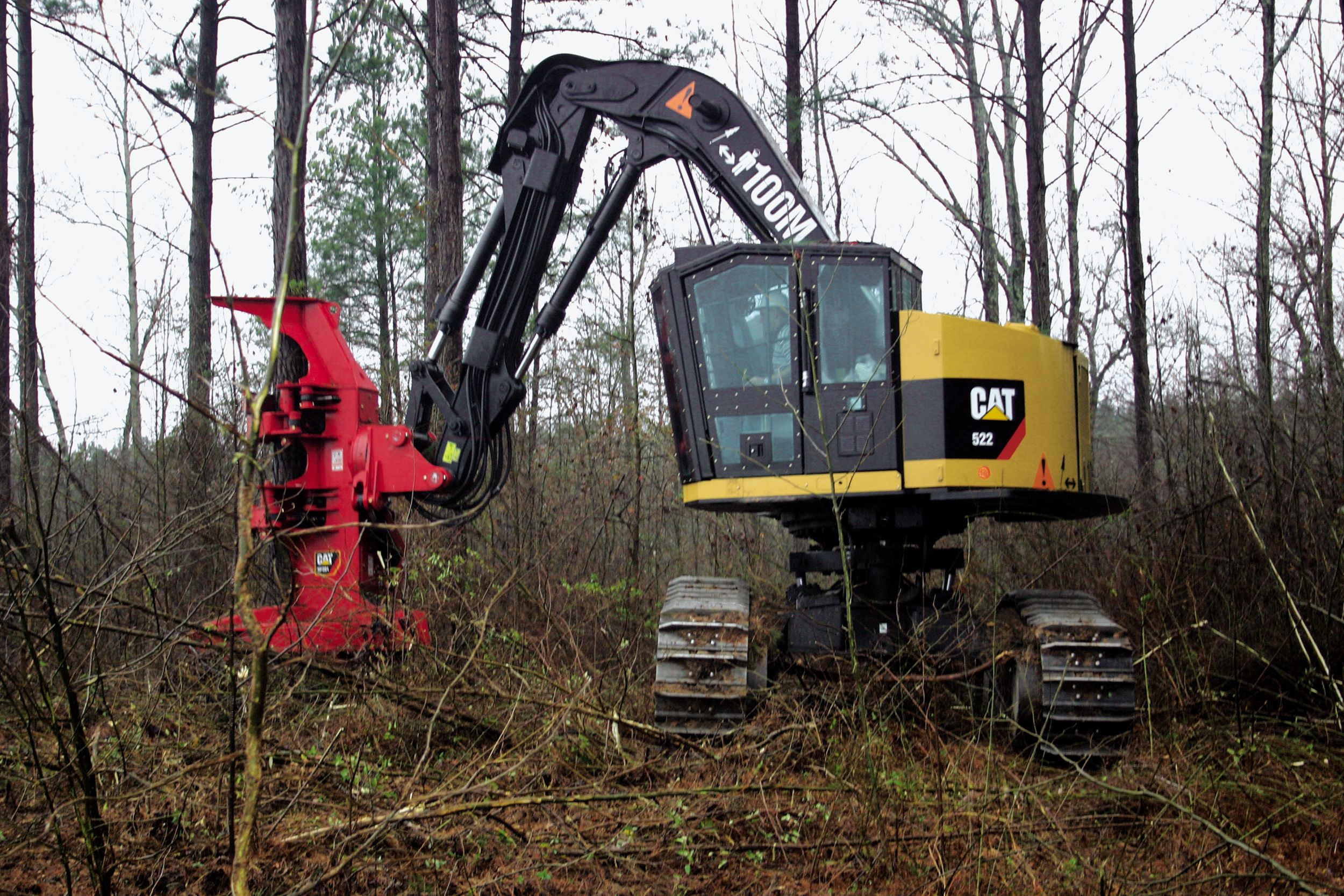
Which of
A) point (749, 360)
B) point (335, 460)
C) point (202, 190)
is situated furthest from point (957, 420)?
point (202, 190)

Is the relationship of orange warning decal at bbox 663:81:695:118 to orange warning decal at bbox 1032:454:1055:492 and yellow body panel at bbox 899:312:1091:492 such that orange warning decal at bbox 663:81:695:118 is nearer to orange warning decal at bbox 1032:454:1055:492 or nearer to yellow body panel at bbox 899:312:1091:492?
yellow body panel at bbox 899:312:1091:492

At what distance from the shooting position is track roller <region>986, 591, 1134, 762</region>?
560 centimetres

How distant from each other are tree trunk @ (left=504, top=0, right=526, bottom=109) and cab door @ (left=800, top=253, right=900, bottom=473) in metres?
11.2

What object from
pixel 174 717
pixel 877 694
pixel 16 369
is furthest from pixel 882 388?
pixel 16 369

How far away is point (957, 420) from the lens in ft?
20.3

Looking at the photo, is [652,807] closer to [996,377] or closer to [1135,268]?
[996,377]

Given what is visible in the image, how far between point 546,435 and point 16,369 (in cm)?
723

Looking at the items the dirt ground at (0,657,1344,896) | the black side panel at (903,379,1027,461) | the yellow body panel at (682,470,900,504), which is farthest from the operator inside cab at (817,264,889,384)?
the dirt ground at (0,657,1344,896)

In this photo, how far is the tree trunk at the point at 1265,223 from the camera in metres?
8.32

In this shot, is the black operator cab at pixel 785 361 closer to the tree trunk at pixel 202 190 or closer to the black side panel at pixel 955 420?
the black side panel at pixel 955 420

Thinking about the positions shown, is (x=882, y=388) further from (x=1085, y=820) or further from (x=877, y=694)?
(x=1085, y=820)

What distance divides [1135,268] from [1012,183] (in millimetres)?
8583

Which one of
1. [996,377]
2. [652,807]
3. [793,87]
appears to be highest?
[793,87]

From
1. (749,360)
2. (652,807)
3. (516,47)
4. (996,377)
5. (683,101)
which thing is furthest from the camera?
(516,47)
